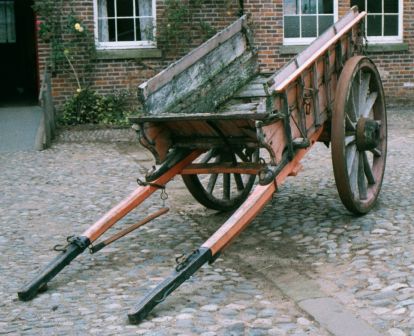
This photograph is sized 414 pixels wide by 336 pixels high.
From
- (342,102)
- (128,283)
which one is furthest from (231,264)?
(342,102)

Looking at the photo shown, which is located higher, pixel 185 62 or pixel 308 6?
pixel 308 6

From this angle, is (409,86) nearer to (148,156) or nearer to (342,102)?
(148,156)

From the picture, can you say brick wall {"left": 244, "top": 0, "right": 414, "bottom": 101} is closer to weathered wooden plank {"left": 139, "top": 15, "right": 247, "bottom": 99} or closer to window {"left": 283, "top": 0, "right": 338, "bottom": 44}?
window {"left": 283, "top": 0, "right": 338, "bottom": 44}

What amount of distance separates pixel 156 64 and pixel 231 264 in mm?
9105

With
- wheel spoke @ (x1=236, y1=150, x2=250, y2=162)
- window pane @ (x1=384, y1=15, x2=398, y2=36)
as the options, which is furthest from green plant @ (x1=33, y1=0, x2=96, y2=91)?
wheel spoke @ (x1=236, y1=150, x2=250, y2=162)

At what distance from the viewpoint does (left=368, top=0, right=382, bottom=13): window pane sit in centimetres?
1530

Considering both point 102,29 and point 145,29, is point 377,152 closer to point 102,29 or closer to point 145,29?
point 145,29

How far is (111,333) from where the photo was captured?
4375mm

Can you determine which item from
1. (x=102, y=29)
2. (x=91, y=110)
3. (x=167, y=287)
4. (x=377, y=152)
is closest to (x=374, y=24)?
(x=102, y=29)

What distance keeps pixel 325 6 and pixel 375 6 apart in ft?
3.48

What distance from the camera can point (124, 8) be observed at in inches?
567

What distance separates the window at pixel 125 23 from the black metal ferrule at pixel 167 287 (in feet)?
32.8

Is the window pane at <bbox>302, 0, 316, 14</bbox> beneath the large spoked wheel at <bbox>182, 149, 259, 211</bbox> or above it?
above

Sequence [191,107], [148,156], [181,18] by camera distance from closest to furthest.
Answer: [191,107], [148,156], [181,18]
